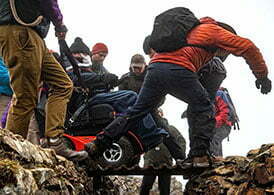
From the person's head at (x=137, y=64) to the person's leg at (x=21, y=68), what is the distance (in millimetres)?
2545

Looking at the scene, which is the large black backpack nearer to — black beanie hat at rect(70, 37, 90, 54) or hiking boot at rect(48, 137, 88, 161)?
hiking boot at rect(48, 137, 88, 161)

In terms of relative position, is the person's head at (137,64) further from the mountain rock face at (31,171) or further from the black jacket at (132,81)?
the mountain rock face at (31,171)

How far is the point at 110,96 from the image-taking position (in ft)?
18.0

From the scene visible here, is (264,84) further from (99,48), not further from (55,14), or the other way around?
(99,48)

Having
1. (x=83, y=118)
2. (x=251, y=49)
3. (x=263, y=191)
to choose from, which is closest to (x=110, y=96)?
(x=83, y=118)

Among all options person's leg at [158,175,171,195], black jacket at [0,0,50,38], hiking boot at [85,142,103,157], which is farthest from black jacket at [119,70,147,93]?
black jacket at [0,0,50,38]

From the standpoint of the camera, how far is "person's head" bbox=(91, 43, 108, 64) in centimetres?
686

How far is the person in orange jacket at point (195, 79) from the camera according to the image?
13.5 ft

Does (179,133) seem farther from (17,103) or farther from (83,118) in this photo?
(17,103)

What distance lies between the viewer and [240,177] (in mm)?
3260

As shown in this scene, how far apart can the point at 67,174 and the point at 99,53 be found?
4080 mm

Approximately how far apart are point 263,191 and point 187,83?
5.67 feet

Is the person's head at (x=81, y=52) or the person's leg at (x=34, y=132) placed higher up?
the person's head at (x=81, y=52)

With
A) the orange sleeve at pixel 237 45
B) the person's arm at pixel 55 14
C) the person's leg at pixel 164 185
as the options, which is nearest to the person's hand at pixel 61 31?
the person's arm at pixel 55 14
